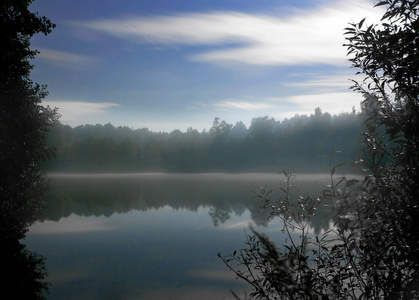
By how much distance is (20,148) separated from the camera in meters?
16.7

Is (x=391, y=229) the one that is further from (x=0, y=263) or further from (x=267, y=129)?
(x=267, y=129)

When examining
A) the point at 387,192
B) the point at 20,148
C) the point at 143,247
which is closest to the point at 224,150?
the point at 143,247

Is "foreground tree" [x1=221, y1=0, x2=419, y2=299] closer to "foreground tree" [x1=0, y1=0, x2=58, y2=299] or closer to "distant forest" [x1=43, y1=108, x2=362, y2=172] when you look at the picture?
"foreground tree" [x1=0, y1=0, x2=58, y2=299]

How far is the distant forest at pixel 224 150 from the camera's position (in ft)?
331

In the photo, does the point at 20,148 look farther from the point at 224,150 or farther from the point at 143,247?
the point at 224,150

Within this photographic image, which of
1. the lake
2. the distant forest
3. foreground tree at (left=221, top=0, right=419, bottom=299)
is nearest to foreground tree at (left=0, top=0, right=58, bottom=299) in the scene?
the lake

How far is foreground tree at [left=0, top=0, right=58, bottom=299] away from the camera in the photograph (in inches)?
515

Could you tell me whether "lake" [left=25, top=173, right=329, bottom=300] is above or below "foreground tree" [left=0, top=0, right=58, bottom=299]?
below

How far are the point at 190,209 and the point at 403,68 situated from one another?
1290 inches

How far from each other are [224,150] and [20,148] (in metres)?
90.6

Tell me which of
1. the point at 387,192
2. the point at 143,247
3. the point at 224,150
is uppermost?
the point at 224,150

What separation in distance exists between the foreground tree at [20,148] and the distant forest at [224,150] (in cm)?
8248

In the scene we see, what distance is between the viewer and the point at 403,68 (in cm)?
427

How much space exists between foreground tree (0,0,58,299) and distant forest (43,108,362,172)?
82476 millimetres
